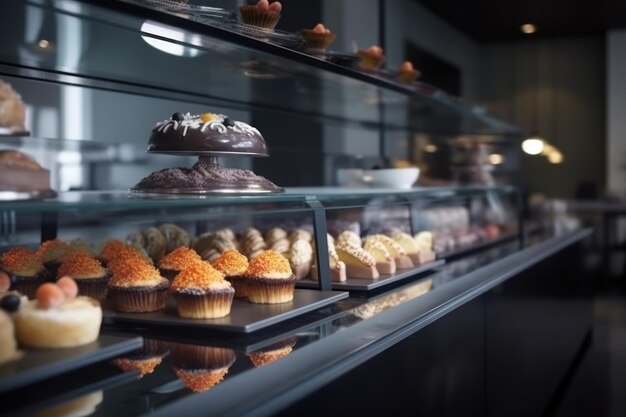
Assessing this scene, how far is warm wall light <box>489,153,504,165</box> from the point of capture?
379 cm

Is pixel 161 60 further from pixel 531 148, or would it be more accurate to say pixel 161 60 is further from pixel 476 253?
pixel 531 148

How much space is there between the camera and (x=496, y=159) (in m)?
3.89

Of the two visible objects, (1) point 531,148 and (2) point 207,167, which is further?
(1) point 531,148

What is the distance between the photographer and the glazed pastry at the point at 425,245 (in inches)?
91.3

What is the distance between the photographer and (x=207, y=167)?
1.52 metres

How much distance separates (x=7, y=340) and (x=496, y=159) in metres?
3.26

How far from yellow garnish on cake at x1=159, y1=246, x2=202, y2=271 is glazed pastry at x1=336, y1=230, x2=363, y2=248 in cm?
56

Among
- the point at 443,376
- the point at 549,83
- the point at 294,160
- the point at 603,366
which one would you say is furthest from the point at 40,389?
the point at 549,83

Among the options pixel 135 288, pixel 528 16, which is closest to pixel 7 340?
pixel 135 288

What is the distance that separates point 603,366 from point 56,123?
10.9ft

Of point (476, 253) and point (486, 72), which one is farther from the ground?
point (486, 72)

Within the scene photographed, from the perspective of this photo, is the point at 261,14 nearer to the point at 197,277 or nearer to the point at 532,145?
→ the point at 197,277

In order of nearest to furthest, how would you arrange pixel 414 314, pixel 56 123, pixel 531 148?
1. pixel 414 314
2. pixel 56 123
3. pixel 531 148

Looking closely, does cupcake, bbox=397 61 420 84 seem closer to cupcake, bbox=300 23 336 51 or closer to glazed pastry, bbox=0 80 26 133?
cupcake, bbox=300 23 336 51
